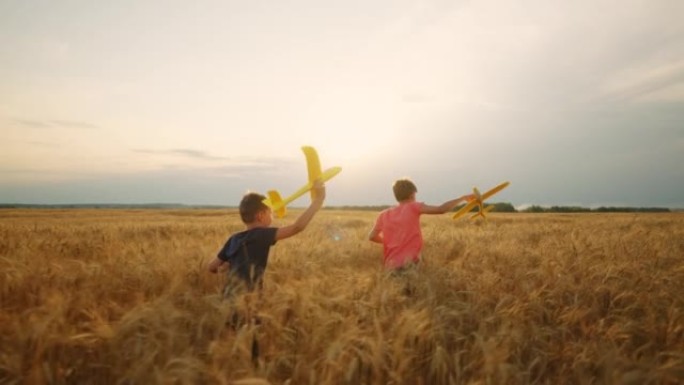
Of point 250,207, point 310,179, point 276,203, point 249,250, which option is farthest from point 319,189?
point 249,250

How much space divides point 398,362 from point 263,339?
78 cm

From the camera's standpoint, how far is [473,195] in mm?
4395

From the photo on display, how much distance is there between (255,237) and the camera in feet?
11.0

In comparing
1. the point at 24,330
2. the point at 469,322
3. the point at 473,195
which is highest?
the point at 473,195

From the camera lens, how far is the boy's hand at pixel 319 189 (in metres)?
3.26

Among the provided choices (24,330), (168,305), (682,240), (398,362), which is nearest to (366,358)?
(398,362)

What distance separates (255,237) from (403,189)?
2.23m

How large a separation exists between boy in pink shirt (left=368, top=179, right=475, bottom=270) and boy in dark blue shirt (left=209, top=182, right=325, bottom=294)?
1.72 m

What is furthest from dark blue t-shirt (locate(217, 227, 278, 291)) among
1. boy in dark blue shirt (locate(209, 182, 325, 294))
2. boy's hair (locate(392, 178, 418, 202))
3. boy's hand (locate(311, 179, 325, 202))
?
boy's hair (locate(392, 178, 418, 202))

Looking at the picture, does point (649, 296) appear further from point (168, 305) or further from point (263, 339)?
point (168, 305)

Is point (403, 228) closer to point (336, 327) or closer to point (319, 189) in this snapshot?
point (319, 189)

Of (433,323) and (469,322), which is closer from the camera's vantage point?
(433,323)

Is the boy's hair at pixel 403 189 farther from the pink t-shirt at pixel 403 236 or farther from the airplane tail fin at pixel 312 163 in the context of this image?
the airplane tail fin at pixel 312 163

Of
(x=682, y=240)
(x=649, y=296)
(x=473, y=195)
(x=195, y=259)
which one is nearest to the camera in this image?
(x=649, y=296)
